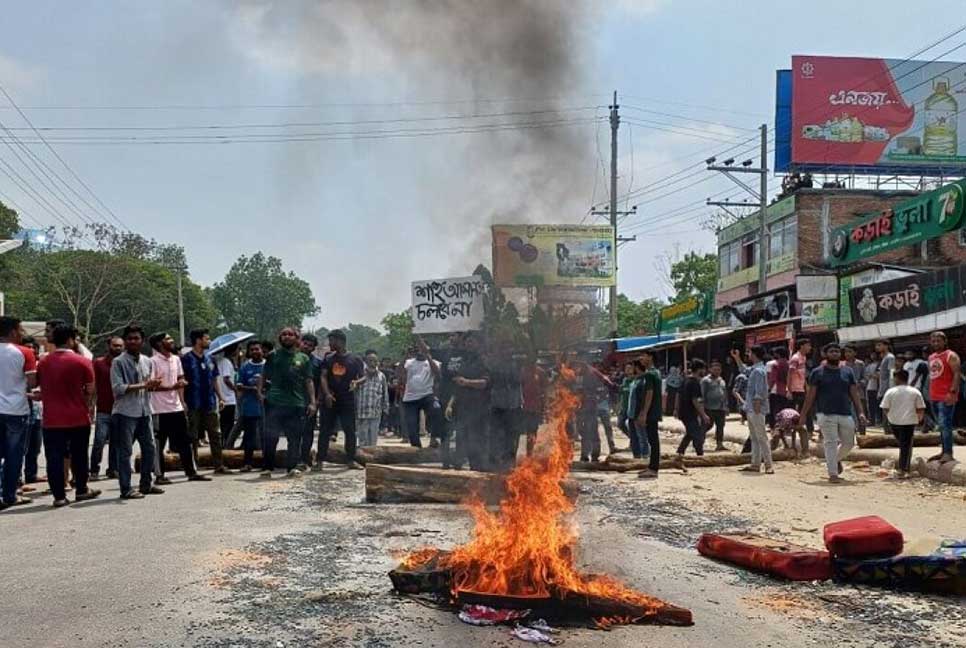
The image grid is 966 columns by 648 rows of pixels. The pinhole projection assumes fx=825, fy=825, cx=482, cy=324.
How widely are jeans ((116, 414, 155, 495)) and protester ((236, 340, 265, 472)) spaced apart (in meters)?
2.12

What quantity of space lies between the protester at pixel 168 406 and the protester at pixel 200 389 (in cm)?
16

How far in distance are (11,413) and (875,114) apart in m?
32.6

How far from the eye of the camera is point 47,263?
4359cm

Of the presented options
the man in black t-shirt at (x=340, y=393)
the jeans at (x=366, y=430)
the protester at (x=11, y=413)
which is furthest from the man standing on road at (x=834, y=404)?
the protester at (x=11, y=413)

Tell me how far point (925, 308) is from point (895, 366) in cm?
358

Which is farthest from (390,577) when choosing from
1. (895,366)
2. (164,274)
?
(164,274)

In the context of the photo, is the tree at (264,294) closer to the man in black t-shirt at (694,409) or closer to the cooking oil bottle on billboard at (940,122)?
the man in black t-shirt at (694,409)

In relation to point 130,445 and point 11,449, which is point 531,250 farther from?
point 11,449

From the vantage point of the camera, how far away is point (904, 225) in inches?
637

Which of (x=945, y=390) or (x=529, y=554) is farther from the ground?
(x=945, y=390)

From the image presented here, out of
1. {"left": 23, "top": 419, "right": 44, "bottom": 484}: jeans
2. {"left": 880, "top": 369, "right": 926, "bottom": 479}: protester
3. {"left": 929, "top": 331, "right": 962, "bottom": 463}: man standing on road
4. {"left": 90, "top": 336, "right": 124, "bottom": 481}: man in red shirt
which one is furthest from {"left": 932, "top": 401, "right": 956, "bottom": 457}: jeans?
{"left": 23, "top": 419, "right": 44, "bottom": 484}: jeans

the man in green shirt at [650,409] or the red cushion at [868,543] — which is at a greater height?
the man in green shirt at [650,409]

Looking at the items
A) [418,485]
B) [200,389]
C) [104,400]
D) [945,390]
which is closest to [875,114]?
[945,390]

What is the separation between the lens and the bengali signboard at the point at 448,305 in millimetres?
9672
